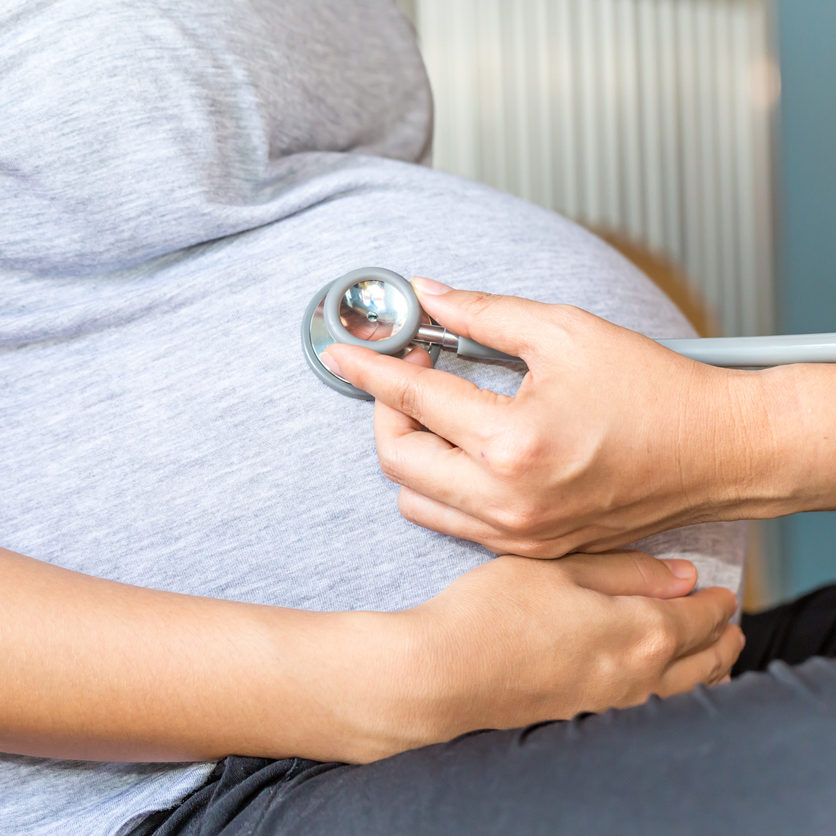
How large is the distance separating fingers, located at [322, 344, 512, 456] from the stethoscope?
0.08ft

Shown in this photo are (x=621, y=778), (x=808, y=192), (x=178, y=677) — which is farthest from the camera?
(x=808, y=192)

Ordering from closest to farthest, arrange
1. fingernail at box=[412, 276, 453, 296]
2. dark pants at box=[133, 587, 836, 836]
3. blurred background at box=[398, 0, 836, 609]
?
dark pants at box=[133, 587, 836, 836] < fingernail at box=[412, 276, 453, 296] < blurred background at box=[398, 0, 836, 609]

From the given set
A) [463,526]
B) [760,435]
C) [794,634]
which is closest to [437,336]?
[463,526]

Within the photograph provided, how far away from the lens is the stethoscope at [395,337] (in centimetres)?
61

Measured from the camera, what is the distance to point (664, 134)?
312 cm

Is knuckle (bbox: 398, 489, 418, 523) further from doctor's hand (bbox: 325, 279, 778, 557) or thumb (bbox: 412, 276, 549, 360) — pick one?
thumb (bbox: 412, 276, 549, 360)

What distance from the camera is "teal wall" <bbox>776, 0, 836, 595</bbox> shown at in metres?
2.66

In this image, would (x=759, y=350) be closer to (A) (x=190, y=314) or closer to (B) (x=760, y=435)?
(B) (x=760, y=435)

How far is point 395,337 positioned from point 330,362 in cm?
5

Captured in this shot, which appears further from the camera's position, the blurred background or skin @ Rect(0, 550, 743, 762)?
the blurred background

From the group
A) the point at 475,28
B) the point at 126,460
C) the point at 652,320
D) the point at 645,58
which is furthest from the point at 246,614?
the point at 645,58

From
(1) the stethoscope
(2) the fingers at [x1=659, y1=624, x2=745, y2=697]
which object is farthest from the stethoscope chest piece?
(2) the fingers at [x1=659, y1=624, x2=745, y2=697]

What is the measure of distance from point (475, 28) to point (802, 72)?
1103 mm

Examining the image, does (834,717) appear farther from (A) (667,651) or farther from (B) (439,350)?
(B) (439,350)
